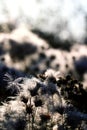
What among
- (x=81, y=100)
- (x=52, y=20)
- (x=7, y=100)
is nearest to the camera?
(x=7, y=100)

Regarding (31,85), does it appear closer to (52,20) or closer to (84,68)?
(84,68)

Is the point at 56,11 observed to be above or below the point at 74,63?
above

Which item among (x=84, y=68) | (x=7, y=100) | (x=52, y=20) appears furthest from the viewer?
(x=52, y=20)

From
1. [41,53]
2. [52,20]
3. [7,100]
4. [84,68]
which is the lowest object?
[7,100]

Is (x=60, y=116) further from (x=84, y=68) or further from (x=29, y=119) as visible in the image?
(x=84, y=68)

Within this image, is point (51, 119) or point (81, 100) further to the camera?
point (81, 100)

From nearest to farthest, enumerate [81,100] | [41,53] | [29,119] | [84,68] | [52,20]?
[29,119], [81,100], [84,68], [41,53], [52,20]

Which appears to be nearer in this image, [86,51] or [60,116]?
[60,116]

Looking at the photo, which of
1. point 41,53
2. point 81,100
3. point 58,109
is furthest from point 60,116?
point 41,53

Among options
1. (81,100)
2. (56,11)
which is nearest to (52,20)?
(56,11)
